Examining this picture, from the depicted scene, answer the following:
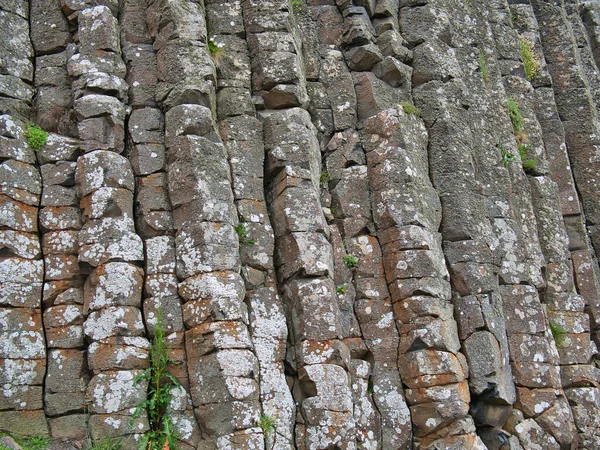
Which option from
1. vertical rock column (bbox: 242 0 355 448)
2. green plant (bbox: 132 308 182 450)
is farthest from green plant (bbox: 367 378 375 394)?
green plant (bbox: 132 308 182 450)

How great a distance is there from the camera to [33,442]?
8.69 metres

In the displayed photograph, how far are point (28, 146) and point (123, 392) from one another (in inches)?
161

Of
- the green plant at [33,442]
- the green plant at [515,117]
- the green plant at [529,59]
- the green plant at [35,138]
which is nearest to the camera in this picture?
the green plant at [33,442]

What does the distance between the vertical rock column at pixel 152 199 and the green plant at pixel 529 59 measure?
9.82m

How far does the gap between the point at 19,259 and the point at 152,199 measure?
6.68 ft

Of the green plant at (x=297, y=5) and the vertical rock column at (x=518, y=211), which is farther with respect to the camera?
the green plant at (x=297, y=5)

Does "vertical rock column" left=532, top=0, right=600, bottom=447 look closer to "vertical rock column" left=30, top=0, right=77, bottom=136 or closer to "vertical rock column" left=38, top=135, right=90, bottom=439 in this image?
"vertical rock column" left=38, top=135, right=90, bottom=439

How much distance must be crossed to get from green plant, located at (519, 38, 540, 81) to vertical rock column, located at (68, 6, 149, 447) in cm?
1044

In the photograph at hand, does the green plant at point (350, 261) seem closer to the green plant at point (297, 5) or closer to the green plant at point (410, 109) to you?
the green plant at point (410, 109)

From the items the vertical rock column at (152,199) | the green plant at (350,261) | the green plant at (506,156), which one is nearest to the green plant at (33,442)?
the vertical rock column at (152,199)

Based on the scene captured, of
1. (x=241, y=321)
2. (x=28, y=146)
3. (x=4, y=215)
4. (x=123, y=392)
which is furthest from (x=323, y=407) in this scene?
(x=28, y=146)

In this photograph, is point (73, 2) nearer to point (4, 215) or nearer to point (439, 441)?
point (4, 215)

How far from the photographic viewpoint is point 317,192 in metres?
11.1

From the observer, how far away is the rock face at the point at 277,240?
9.27 metres
